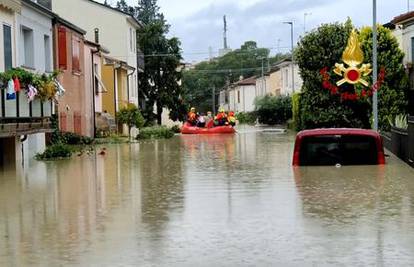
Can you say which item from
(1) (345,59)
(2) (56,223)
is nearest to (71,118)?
(1) (345,59)

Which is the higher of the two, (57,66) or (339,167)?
(57,66)

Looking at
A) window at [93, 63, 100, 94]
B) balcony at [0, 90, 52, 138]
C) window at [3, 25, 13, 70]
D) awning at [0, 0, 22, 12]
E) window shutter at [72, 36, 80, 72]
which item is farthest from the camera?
window at [93, 63, 100, 94]

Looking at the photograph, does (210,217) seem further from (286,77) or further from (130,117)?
(286,77)

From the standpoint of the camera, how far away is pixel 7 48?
23766 mm

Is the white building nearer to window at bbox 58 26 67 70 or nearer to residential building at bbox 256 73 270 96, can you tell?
residential building at bbox 256 73 270 96

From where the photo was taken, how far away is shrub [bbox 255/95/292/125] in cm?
7219

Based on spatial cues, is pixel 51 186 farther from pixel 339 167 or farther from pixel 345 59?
pixel 345 59

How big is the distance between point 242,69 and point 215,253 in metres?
129

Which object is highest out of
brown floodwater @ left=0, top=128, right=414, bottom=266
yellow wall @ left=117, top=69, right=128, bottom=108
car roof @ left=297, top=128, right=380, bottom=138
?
yellow wall @ left=117, top=69, right=128, bottom=108

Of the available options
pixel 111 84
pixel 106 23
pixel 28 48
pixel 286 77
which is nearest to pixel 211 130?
pixel 111 84

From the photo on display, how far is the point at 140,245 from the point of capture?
9477 millimetres

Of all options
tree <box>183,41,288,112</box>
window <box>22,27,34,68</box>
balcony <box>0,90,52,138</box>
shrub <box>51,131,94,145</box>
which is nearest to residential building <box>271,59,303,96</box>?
shrub <box>51,131,94,145</box>

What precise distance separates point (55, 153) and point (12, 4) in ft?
18.9

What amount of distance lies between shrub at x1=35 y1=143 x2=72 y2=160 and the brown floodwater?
207 inches
